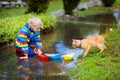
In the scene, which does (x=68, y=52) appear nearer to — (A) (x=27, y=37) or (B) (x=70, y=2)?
(A) (x=27, y=37)

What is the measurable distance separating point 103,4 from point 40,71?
15741mm

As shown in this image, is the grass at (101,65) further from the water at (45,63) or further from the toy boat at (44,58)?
the toy boat at (44,58)

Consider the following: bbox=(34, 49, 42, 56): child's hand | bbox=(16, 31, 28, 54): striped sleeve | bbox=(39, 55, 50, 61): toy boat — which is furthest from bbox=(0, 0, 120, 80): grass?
bbox=(16, 31, 28, 54): striped sleeve

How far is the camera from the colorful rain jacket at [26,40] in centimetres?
903

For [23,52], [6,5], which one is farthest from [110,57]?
[6,5]

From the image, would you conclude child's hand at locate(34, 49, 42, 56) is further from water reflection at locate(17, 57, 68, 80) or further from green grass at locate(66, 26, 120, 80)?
green grass at locate(66, 26, 120, 80)

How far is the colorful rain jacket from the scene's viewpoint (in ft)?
29.6

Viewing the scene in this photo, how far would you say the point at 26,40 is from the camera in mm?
9102

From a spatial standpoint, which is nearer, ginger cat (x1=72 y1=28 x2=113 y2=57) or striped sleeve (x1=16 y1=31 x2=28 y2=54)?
ginger cat (x1=72 y1=28 x2=113 y2=57)

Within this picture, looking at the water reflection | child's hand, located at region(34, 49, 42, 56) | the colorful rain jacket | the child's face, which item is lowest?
child's hand, located at region(34, 49, 42, 56)

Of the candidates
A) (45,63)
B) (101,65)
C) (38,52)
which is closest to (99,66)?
(101,65)

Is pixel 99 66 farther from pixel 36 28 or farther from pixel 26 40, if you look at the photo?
pixel 26 40

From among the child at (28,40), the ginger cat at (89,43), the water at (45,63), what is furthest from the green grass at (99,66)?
the child at (28,40)

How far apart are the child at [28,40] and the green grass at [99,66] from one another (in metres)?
1.26
